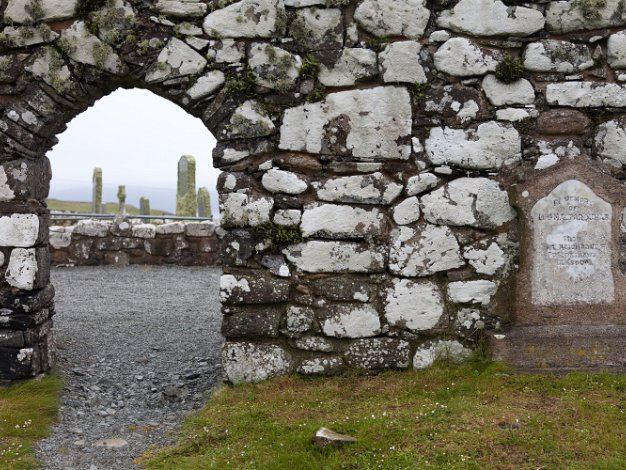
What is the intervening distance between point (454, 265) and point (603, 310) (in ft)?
3.76

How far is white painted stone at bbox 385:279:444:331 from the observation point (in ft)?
15.1

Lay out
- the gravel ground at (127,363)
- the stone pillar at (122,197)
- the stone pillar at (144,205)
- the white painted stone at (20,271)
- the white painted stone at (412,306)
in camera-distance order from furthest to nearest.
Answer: the stone pillar at (144,205)
the stone pillar at (122,197)
the white painted stone at (20,271)
the white painted stone at (412,306)
the gravel ground at (127,363)

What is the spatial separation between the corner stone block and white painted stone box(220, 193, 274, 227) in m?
0.39

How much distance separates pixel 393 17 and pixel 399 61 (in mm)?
327

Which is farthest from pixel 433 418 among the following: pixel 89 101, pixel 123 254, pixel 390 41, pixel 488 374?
pixel 123 254

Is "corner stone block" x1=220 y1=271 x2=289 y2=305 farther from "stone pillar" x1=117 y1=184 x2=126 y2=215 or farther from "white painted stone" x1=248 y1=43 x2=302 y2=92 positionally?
"stone pillar" x1=117 y1=184 x2=126 y2=215

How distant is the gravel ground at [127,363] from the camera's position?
4.04 m

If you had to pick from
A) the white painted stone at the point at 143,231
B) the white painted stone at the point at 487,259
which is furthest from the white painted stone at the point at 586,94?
the white painted stone at the point at 143,231

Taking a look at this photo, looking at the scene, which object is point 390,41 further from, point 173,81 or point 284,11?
point 173,81

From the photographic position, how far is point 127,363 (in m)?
5.66

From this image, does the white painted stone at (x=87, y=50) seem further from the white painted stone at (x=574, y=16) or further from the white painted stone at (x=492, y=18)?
the white painted stone at (x=574, y=16)

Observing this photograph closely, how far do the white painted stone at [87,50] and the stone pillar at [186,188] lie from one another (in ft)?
42.0

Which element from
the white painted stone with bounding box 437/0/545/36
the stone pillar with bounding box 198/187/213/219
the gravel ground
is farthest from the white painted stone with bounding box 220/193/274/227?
the stone pillar with bounding box 198/187/213/219

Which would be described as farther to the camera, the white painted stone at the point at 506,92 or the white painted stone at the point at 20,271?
the white painted stone at the point at 20,271
